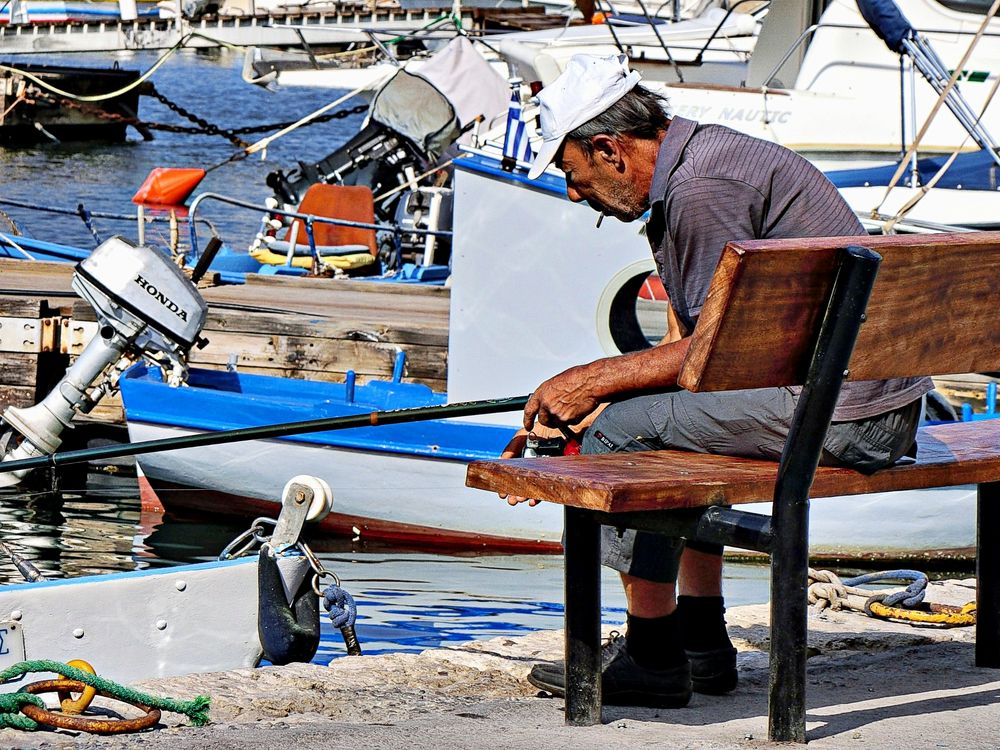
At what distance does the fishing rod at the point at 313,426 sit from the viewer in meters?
3.90

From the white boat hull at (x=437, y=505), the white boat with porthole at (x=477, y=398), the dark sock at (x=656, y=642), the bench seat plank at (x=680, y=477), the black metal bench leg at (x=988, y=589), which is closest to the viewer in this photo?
the bench seat plank at (x=680, y=477)

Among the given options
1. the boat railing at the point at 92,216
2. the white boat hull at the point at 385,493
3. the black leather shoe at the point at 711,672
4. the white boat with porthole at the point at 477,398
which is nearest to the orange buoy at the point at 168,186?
the boat railing at the point at 92,216

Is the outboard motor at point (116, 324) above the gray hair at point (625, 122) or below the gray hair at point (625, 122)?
below

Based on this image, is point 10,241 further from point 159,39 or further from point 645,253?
point 159,39

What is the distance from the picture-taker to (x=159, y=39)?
167ft

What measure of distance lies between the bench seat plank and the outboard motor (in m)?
4.12

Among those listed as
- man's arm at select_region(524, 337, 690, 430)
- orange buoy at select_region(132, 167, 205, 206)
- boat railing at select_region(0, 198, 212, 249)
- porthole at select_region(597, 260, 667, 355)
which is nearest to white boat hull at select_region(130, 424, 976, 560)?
porthole at select_region(597, 260, 667, 355)

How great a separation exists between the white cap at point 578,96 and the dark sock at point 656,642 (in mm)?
1001

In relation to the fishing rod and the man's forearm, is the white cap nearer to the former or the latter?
the man's forearm

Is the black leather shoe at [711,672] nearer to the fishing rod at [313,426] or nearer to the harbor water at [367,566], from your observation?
the fishing rod at [313,426]

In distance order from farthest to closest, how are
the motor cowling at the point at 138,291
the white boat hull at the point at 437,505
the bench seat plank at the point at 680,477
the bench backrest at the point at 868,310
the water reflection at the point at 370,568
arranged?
the white boat hull at the point at 437,505 < the motor cowling at the point at 138,291 < the water reflection at the point at 370,568 < the bench seat plank at the point at 680,477 < the bench backrest at the point at 868,310

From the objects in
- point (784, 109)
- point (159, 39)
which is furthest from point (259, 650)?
point (159, 39)

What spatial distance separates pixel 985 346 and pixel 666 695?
3.27 ft

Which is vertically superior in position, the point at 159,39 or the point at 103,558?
the point at 159,39
